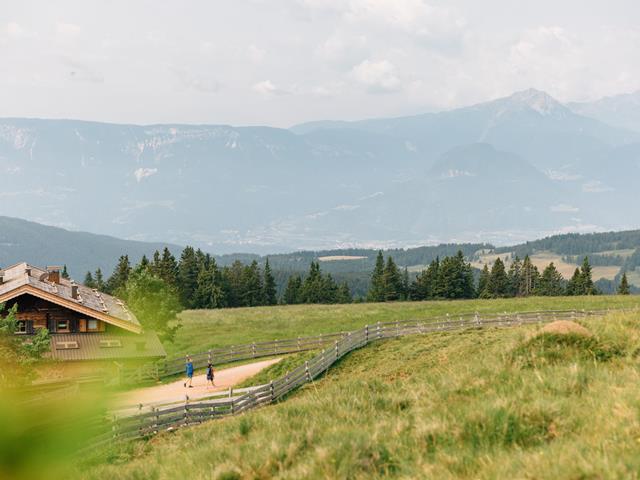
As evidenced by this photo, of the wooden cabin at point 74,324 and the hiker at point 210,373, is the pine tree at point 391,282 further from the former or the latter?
the hiker at point 210,373

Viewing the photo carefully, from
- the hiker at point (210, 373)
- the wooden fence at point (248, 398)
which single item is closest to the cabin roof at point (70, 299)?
the hiker at point (210, 373)

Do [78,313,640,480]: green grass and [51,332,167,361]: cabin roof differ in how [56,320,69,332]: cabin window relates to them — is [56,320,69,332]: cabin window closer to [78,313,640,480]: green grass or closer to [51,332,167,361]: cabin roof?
[51,332,167,361]: cabin roof

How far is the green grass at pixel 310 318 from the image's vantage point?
52031 mm

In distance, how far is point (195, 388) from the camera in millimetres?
33531

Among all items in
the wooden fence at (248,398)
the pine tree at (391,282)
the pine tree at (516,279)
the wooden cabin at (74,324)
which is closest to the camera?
the wooden fence at (248,398)

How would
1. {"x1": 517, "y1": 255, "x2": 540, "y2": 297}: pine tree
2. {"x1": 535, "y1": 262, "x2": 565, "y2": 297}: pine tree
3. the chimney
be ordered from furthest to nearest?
1. {"x1": 517, "y1": 255, "x2": 540, "y2": 297}: pine tree
2. {"x1": 535, "y1": 262, "x2": 565, "y2": 297}: pine tree
3. the chimney

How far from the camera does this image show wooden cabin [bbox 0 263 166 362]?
123 feet

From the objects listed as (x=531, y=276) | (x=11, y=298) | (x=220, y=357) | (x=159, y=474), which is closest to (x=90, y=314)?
(x=11, y=298)

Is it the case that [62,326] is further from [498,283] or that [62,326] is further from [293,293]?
[498,283]

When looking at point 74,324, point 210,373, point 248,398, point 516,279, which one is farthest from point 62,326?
point 516,279

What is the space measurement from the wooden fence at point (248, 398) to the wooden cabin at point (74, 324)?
12.5 m

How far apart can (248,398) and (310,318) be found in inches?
1514

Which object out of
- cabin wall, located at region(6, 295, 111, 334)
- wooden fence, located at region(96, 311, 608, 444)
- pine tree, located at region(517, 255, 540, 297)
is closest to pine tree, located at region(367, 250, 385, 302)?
pine tree, located at region(517, 255, 540, 297)

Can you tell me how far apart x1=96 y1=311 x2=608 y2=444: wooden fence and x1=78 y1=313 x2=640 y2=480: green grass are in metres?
5.11
